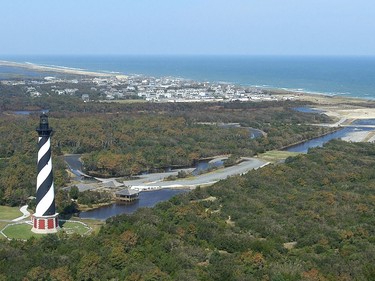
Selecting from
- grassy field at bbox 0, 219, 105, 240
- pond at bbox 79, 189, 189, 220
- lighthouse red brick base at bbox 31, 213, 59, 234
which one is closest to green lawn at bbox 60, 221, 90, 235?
grassy field at bbox 0, 219, 105, 240

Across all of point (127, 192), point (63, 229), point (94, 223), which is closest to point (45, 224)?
point (63, 229)

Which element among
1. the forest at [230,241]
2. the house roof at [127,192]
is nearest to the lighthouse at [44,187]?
the forest at [230,241]

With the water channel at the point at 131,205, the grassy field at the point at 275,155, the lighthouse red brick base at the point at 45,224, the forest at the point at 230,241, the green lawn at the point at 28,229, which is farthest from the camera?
the grassy field at the point at 275,155

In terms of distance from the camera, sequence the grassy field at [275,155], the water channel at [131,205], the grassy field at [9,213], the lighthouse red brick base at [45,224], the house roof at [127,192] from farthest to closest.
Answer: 1. the grassy field at [275,155]
2. the house roof at [127,192]
3. the water channel at [131,205]
4. the grassy field at [9,213]
5. the lighthouse red brick base at [45,224]

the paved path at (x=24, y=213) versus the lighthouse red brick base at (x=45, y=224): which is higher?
the lighthouse red brick base at (x=45, y=224)

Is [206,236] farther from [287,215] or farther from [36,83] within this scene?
[36,83]

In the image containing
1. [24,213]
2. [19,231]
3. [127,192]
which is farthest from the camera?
[127,192]

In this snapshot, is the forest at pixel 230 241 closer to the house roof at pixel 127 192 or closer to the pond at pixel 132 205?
the pond at pixel 132 205

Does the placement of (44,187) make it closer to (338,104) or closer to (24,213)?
(24,213)

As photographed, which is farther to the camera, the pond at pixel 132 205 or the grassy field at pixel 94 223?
the pond at pixel 132 205
